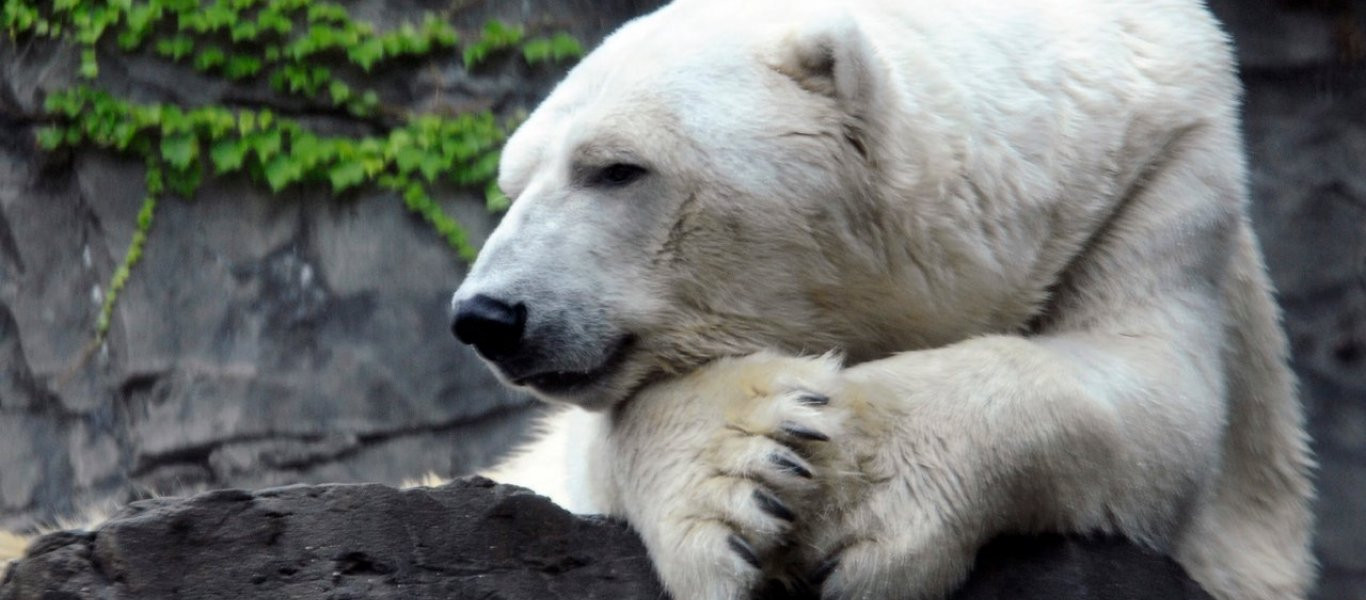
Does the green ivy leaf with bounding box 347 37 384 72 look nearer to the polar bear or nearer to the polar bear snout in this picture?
the polar bear

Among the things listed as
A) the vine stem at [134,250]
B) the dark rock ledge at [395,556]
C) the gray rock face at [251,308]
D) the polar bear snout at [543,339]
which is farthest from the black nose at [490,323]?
the vine stem at [134,250]

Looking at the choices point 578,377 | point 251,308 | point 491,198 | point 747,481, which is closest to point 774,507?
point 747,481

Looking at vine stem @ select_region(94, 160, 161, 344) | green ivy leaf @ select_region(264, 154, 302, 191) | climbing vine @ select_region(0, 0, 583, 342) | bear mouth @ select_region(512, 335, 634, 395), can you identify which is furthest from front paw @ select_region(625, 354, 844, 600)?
vine stem @ select_region(94, 160, 161, 344)

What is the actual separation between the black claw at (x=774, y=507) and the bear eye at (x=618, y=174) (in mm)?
708

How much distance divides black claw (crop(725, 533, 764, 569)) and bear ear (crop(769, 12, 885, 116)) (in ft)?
2.93

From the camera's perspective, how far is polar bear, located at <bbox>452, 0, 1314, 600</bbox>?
2.28 m

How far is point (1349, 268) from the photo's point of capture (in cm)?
550

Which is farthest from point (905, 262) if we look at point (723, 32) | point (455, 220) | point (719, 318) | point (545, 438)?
point (455, 220)

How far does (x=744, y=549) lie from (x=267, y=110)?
3.86 m

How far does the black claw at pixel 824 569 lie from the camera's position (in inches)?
87.2

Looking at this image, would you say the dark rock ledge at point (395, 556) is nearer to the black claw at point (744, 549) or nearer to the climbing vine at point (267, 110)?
the black claw at point (744, 549)

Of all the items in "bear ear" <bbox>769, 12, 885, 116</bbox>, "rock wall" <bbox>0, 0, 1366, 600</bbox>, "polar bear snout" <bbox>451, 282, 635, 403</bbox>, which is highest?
"bear ear" <bbox>769, 12, 885, 116</bbox>

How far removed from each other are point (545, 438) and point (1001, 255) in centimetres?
175

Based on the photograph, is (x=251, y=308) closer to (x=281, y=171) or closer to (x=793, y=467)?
(x=281, y=171)
